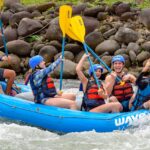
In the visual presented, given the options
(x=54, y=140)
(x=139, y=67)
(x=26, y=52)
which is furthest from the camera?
(x=26, y=52)

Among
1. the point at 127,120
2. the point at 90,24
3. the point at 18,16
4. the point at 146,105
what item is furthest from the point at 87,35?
the point at 127,120

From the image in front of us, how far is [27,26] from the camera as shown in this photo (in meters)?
16.3

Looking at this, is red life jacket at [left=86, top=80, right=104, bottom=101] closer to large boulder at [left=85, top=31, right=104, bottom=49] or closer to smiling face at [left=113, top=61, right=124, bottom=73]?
smiling face at [left=113, top=61, right=124, bottom=73]

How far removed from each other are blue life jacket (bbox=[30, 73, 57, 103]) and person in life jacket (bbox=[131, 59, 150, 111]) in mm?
1286

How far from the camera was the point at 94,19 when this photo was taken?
1616cm

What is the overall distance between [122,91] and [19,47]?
821 centimetres

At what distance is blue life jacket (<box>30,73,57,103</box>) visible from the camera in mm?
7449

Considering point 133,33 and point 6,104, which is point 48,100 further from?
point 133,33

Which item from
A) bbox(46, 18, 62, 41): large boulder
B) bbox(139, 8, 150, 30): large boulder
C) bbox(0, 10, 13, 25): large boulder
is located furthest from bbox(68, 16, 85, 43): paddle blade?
bbox(0, 10, 13, 25): large boulder

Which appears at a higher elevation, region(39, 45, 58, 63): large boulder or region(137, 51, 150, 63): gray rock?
region(137, 51, 150, 63): gray rock

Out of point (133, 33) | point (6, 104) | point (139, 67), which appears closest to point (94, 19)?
point (133, 33)

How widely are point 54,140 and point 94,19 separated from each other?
9685 mm

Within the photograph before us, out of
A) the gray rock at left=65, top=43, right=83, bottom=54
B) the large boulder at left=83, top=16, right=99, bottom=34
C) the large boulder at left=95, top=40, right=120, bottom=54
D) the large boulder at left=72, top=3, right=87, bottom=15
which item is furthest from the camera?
the large boulder at left=72, top=3, right=87, bottom=15

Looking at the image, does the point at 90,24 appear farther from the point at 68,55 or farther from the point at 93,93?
the point at 93,93
